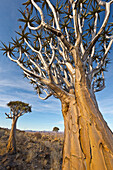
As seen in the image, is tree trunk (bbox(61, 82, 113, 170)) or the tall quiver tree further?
the tall quiver tree

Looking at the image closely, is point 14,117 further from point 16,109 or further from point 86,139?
point 86,139

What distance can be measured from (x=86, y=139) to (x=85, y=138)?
1.3 inches

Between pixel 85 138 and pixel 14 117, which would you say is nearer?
pixel 85 138

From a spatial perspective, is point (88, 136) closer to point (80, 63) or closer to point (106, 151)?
point (106, 151)

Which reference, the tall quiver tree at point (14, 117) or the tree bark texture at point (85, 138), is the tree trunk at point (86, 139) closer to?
the tree bark texture at point (85, 138)

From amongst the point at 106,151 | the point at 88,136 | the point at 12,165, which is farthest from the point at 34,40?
the point at 12,165

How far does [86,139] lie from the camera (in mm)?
2182

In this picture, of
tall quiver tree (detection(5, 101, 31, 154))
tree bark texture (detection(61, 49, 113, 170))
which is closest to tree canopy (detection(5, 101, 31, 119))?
tall quiver tree (detection(5, 101, 31, 154))

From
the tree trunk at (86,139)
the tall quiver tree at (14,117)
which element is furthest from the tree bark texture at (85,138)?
the tall quiver tree at (14,117)

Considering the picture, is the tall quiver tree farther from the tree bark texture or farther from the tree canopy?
the tree bark texture

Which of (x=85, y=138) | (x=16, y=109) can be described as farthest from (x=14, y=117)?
(x=85, y=138)

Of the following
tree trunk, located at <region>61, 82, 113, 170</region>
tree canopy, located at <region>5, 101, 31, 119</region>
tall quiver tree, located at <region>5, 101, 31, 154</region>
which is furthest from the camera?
tree canopy, located at <region>5, 101, 31, 119</region>

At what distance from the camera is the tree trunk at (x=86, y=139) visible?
1.87 meters

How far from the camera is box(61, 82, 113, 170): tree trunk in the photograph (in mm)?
1867
